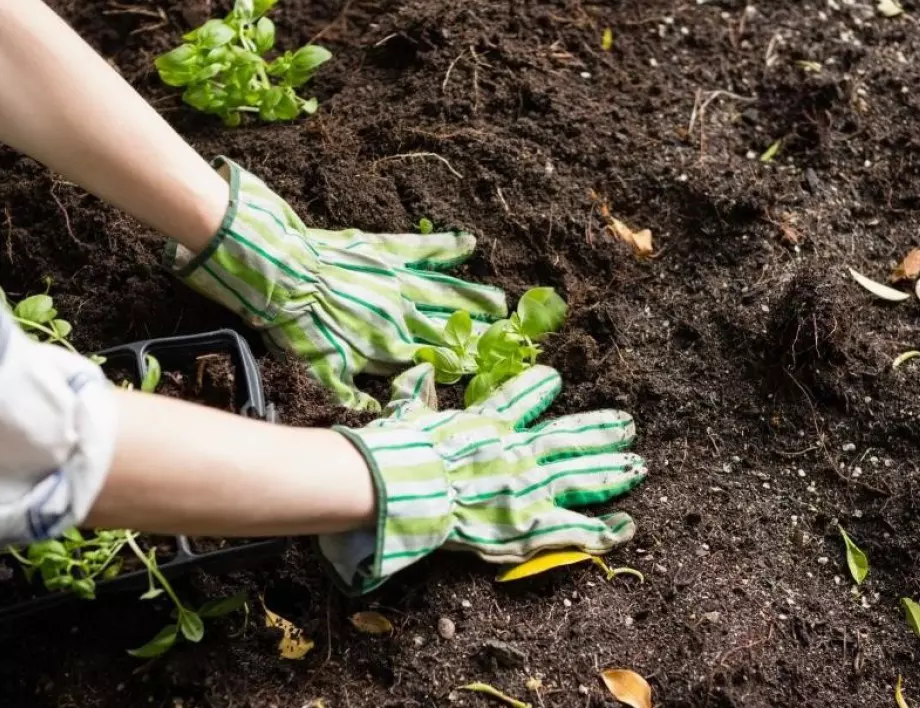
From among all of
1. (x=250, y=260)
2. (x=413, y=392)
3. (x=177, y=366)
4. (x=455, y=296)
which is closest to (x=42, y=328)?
(x=177, y=366)

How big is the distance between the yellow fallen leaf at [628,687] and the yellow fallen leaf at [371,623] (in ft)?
1.01

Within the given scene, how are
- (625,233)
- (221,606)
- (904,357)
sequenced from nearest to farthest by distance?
(221,606), (904,357), (625,233)

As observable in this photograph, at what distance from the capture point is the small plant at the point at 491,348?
5.07 ft

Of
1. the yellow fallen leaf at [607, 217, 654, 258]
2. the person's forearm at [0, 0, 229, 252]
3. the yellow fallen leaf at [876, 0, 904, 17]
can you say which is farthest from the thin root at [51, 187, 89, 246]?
the yellow fallen leaf at [876, 0, 904, 17]

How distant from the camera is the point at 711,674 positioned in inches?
52.2

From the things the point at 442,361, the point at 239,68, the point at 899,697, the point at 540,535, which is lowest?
the point at 899,697

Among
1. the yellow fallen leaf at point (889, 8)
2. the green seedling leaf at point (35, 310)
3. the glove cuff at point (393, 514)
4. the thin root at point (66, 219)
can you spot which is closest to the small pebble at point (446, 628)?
the glove cuff at point (393, 514)

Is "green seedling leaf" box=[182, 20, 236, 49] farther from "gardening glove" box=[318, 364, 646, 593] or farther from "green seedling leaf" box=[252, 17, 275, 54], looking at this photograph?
"gardening glove" box=[318, 364, 646, 593]

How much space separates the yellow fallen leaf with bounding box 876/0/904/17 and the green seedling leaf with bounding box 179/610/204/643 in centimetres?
182

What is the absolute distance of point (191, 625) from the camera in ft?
4.13

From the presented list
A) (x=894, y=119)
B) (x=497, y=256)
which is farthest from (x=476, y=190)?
(x=894, y=119)

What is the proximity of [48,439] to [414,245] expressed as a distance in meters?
0.87

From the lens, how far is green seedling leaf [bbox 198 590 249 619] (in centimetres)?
129

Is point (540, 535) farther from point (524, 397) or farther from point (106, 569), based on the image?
point (106, 569)
